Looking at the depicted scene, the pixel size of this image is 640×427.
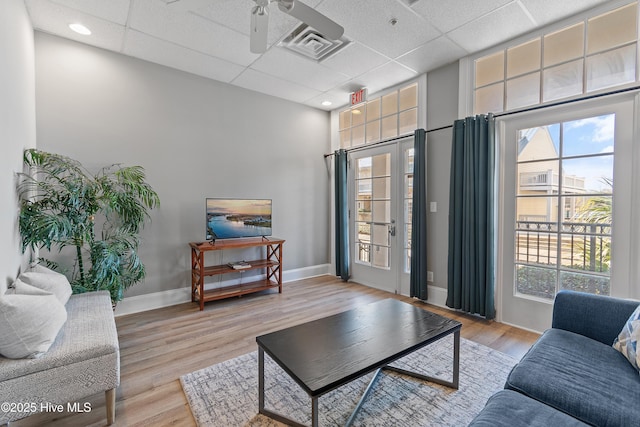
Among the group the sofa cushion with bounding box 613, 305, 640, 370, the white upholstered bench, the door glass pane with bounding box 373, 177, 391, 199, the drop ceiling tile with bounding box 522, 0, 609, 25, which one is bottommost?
the white upholstered bench

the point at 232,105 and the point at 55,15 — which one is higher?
the point at 55,15

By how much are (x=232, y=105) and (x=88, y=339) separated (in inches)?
128

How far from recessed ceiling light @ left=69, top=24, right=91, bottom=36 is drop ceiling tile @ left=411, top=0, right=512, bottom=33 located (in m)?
3.05

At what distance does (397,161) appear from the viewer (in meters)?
4.00

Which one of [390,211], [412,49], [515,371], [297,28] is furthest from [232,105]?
[515,371]

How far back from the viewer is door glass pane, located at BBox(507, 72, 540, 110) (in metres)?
2.77

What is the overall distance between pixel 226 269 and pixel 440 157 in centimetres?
304

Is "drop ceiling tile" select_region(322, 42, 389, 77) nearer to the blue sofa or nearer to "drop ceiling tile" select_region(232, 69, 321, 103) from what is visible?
"drop ceiling tile" select_region(232, 69, 321, 103)

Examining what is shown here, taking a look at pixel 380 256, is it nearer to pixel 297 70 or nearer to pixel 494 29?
pixel 297 70

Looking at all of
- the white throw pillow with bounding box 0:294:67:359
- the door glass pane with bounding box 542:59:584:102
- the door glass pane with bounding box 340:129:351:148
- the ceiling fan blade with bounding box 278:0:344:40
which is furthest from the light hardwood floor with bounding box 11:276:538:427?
the ceiling fan blade with bounding box 278:0:344:40

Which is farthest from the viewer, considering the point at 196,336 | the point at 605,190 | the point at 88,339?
the point at 196,336

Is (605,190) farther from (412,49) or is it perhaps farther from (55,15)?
(55,15)

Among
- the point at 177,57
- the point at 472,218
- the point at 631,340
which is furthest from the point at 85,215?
the point at 631,340

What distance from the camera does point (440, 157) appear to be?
3533 millimetres
